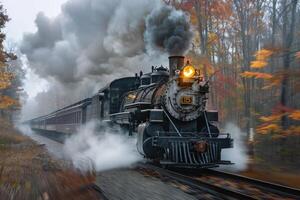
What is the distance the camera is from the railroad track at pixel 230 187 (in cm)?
672

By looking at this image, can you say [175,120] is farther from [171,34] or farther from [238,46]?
[238,46]

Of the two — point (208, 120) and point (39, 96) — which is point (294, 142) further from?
point (39, 96)

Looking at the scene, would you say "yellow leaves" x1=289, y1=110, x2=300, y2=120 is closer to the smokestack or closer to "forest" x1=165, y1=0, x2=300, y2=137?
the smokestack

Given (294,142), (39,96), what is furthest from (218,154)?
(39,96)

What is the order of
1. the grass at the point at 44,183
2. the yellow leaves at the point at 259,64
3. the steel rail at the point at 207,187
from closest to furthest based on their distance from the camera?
the grass at the point at 44,183, the steel rail at the point at 207,187, the yellow leaves at the point at 259,64

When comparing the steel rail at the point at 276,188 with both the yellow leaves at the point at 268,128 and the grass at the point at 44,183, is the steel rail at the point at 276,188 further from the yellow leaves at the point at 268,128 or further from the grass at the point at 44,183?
the grass at the point at 44,183

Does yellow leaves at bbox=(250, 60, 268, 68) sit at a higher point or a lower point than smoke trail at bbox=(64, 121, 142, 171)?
higher

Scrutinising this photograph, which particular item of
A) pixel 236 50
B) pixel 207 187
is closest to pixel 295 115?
pixel 207 187

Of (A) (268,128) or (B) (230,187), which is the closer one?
(B) (230,187)

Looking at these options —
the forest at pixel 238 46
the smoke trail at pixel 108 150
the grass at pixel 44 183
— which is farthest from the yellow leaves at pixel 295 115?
the smoke trail at pixel 108 150

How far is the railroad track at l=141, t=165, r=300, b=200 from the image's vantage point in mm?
6723

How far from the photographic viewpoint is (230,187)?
7707mm

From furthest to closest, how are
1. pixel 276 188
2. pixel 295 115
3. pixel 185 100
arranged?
pixel 185 100 → pixel 295 115 → pixel 276 188

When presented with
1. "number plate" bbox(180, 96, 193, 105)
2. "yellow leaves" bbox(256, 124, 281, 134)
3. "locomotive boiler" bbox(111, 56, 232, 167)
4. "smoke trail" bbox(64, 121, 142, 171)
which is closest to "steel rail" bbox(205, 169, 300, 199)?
"locomotive boiler" bbox(111, 56, 232, 167)
